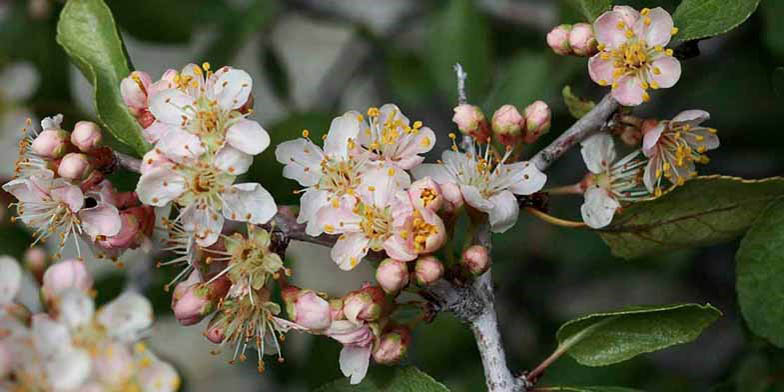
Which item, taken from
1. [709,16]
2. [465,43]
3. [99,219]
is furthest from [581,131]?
[465,43]

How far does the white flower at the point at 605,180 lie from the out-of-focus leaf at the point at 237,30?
136 centimetres

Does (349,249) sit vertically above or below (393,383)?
above

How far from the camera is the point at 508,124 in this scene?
167 cm

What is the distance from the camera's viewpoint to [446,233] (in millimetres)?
1558

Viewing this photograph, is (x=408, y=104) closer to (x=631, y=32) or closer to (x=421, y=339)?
(x=421, y=339)

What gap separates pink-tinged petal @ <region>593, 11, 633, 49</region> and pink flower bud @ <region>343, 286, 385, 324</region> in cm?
57

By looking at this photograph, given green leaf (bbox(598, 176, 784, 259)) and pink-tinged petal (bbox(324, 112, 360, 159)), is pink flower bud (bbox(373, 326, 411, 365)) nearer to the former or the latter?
pink-tinged petal (bbox(324, 112, 360, 159))

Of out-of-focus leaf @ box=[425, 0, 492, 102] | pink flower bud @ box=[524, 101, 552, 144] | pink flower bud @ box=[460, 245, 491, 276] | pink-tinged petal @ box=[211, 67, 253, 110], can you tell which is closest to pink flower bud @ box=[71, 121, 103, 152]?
pink-tinged petal @ box=[211, 67, 253, 110]

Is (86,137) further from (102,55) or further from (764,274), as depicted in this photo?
(764,274)

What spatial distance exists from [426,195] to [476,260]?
0.46 ft

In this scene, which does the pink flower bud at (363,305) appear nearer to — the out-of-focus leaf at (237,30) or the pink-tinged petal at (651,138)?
the pink-tinged petal at (651,138)

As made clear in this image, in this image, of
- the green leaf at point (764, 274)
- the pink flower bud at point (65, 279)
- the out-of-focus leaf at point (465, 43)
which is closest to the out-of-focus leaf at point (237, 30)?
the out-of-focus leaf at point (465, 43)

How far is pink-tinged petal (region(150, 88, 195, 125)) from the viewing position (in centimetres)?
155

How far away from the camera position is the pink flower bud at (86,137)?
155 centimetres
